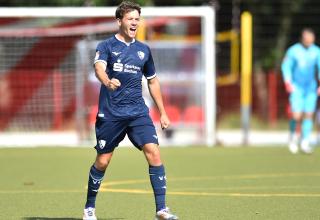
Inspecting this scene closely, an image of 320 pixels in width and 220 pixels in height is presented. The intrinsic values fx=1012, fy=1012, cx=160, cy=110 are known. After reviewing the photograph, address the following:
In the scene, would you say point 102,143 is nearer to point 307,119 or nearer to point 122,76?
point 122,76

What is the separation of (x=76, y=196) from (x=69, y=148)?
24.0ft

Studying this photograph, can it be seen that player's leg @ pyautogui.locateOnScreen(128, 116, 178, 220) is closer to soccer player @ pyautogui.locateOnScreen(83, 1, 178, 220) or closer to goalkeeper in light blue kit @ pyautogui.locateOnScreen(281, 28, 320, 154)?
soccer player @ pyautogui.locateOnScreen(83, 1, 178, 220)

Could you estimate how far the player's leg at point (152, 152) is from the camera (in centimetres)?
882

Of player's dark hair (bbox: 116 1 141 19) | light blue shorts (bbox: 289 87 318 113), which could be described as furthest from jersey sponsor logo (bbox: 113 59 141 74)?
light blue shorts (bbox: 289 87 318 113)

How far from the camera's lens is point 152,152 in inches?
349

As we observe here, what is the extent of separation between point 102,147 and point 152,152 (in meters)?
0.45

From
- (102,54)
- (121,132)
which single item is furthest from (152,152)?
(102,54)

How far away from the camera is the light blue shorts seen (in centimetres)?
1675

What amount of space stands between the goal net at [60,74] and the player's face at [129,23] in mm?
9637

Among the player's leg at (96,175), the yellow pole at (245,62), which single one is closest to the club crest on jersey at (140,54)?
the player's leg at (96,175)

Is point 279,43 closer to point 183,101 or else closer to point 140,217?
point 183,101

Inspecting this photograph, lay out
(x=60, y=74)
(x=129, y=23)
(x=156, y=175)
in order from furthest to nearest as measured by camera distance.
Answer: (x=60, y=74) < (x=156, y=175) < (x=129, y=23)

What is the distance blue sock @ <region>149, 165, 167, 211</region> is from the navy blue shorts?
249mm

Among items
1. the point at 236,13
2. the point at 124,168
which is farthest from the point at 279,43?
the point at 124,168
